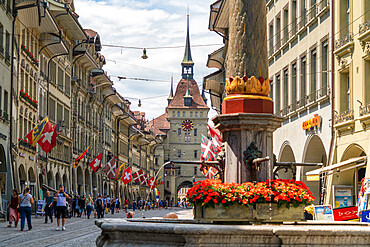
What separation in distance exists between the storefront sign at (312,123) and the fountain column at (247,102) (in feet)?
60.7

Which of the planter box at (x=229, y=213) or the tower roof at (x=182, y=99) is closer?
the planter box at (x=229, y=213)

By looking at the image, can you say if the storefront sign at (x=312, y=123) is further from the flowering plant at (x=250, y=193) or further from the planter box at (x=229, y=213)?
the planter box at (x=229, y=213)

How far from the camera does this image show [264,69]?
13680mm

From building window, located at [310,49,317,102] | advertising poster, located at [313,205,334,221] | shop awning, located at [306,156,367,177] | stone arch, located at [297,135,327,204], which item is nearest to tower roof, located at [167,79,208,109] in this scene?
stone arch, located at [297,135,327,204]

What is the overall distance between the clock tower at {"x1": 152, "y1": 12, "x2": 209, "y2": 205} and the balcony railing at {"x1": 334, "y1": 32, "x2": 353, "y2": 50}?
443 feet

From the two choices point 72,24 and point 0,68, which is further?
point 72,24

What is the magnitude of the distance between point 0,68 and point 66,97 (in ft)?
82.6

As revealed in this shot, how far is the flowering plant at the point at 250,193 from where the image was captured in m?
12.1

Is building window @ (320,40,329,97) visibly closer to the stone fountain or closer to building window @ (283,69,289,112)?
building window @ (283,69,289,112)

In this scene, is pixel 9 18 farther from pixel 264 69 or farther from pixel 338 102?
pixel 264 69

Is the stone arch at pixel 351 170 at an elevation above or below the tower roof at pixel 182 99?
Result: below

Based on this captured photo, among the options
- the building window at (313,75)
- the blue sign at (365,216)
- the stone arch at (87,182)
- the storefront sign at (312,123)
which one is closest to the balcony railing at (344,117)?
the storefront sign at (312,123)

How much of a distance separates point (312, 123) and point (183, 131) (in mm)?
139123

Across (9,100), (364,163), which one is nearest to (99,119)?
(9,100)
